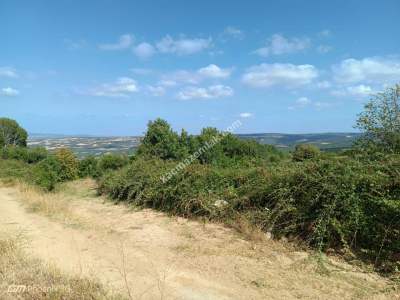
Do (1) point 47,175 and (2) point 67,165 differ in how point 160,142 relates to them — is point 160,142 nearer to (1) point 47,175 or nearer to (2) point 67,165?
(2) point 67,165

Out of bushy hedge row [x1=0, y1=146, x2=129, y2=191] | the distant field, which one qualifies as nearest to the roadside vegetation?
the distant field

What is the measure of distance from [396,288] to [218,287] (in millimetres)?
2189

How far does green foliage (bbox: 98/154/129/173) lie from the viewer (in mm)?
18016

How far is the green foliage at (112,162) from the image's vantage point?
1802 cm

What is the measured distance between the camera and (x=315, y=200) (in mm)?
5773

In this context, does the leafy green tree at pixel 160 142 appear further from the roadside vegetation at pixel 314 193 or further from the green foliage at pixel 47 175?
A: the roadside vegetation at pixel 314 193

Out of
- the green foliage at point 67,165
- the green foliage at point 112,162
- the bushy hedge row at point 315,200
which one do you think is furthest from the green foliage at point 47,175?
the bushy hedge row at point 315,200

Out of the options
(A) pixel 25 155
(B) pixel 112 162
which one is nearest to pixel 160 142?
(B) pixel 112 162

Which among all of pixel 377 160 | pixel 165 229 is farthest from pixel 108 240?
pixel 377 160

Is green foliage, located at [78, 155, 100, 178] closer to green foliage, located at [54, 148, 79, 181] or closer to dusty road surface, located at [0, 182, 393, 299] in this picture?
green foliage, located at [54, 148, 79, 181]

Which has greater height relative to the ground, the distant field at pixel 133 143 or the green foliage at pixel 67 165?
the distant field at pixel 133 143

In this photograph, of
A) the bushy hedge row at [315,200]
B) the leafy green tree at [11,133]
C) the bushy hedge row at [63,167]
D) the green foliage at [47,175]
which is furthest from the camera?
the leafy green tree at [11,133]

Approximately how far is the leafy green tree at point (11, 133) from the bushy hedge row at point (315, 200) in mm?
41972

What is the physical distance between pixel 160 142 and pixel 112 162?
287cm
